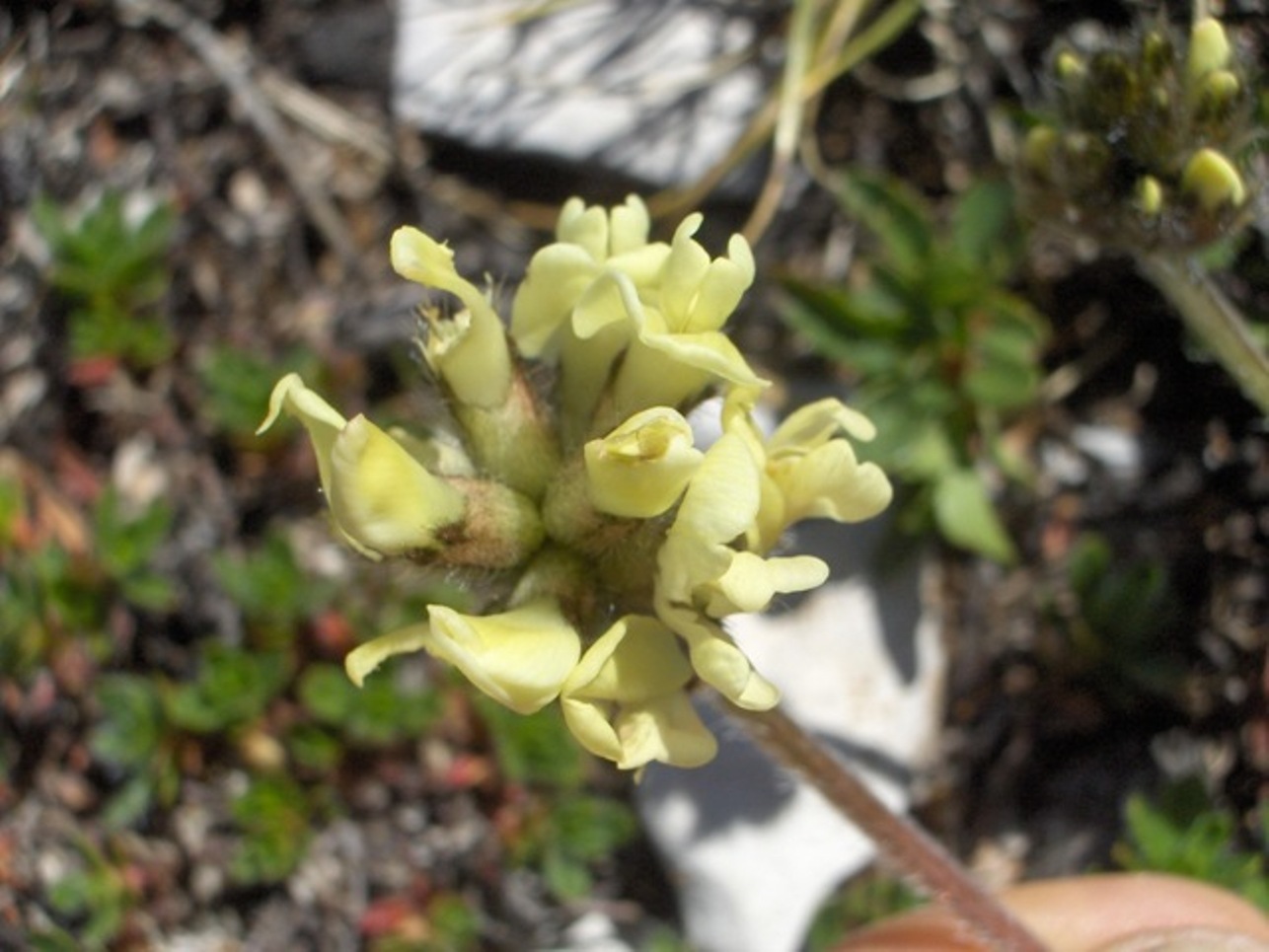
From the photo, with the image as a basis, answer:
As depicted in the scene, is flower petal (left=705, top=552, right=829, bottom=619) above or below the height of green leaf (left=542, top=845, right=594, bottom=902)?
above

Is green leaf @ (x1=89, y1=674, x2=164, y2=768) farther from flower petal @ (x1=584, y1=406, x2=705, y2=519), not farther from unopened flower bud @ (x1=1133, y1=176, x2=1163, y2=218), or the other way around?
unopened flower bud @ (x1=1133, y1=176, x2=1163, y2=218)

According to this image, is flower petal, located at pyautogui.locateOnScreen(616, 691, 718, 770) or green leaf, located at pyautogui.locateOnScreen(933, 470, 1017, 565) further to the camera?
green leaf, located at pyautogui.locateOnScreen(933, 470, 1017, 565)

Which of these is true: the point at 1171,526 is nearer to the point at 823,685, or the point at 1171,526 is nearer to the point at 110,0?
the point at 823,685

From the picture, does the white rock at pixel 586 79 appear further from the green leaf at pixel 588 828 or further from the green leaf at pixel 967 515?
the green leaf at pixel 588 828

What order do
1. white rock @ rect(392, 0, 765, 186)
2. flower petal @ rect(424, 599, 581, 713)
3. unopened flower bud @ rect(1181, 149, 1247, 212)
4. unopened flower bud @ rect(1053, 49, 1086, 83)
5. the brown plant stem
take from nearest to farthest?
flower petal @ rect(424, 599, 581, 713) < the brown plant stem < unopened flower bud @ rect(1181, 149, 1247, 212) < unopened flower bud @ rect(1053, 49, 1086, 83) < white rock @ rect(392, 0, 765, 186)

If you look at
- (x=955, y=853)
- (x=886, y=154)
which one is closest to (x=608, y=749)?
(x=955, y=853)

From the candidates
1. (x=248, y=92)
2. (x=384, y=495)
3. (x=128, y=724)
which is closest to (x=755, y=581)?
(x=384, y=495)

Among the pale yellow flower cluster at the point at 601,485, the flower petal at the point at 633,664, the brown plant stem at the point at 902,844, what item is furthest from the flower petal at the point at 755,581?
the brown plant stem at the point at 902,844

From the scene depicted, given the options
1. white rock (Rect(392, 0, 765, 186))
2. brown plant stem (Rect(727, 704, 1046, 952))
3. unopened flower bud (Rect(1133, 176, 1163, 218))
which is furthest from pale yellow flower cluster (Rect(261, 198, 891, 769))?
white rock (Rect(392, 0, 765, 186))
